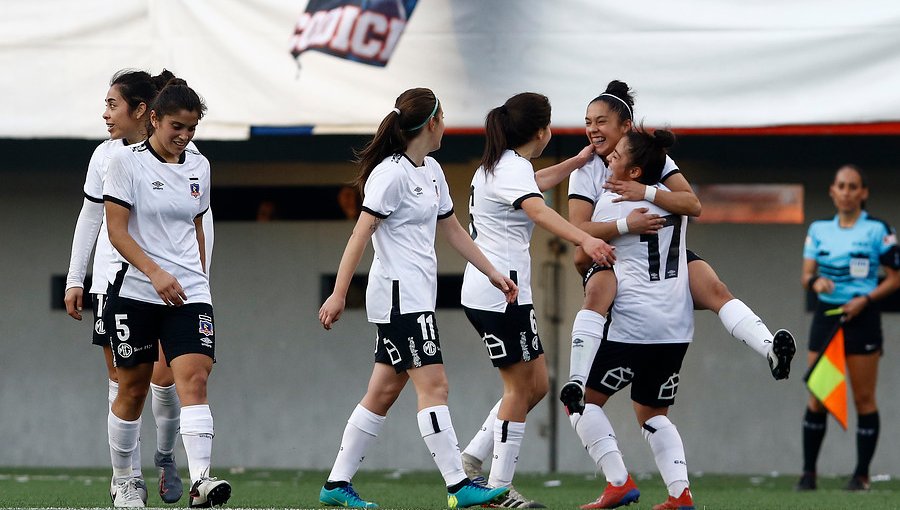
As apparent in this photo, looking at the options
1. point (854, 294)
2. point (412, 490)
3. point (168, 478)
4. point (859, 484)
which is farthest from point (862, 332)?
point (168, 478)

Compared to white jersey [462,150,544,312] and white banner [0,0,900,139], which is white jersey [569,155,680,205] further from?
white banner [0,0,900,139]

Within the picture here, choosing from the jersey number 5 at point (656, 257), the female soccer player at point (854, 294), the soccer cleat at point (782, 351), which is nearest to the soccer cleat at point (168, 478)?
the jersey number 5 at point (656, 257)

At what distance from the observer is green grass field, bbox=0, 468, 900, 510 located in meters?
7.24

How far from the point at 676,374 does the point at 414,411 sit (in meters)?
4.53

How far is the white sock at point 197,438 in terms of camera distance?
18.5ft

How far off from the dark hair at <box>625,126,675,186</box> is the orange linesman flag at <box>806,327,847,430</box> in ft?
10.2

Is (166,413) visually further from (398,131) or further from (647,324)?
(647,324)

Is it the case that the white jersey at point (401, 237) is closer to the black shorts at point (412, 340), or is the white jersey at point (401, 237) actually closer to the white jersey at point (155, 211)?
the black shorts at point (412, 340)

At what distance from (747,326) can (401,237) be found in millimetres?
1441

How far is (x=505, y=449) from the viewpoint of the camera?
6.50 metres

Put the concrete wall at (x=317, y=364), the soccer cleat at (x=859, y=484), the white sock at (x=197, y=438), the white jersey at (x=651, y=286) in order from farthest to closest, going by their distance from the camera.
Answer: the concrete wall at (x=317, y=364) < the soccer cleat at (x=859, y=484) < the white jersey at (x=651, y=286) < the white sock at (x=197, y=438)

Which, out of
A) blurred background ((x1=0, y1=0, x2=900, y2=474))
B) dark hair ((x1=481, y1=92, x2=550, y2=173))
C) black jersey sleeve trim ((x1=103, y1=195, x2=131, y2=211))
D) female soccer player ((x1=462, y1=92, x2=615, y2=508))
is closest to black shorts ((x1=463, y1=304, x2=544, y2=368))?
female soccer player ((x1=462, y1=92, x2=615, y2=508))

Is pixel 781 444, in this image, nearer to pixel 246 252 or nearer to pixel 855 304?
pixel 855 304

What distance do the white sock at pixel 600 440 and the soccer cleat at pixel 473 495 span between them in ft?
1.68
